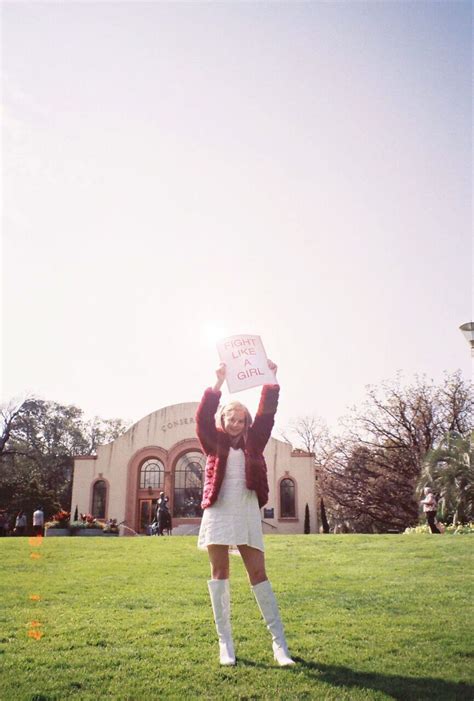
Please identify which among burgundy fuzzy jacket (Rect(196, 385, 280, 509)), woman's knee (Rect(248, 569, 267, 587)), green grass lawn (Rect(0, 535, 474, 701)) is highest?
burgundy fuzzy jacket (Rect(196, 385, 280, 509))

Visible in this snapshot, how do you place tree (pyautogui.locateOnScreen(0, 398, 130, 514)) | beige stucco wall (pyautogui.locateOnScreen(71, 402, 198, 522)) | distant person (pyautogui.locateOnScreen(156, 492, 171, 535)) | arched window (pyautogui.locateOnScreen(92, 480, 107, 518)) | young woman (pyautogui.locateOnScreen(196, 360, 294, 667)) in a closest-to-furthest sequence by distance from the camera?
young woman (pyautogui.locateOnScreen(196, 360, 294, 667)) → distant person (pyautogui.locateOnScreen(156, 492, 171, 535)) → arched window (pyautogui.locateOnScreen(92, 480, 107, 518)) → beige stucco wall (pyautogui.locateOnScreen(71, 402, 198, 522)) → tree (pyautogui.locateOnScreen(0, 398, 130, 514))

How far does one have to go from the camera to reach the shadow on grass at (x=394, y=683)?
351 centimetres

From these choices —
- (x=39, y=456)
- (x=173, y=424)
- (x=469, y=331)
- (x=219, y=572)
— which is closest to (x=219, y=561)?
(x=219, y=572)

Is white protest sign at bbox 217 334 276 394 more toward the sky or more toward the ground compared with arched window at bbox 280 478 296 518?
more toward the sky

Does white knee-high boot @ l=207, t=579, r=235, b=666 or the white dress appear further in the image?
the white dress

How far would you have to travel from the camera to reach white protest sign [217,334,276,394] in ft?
16.7

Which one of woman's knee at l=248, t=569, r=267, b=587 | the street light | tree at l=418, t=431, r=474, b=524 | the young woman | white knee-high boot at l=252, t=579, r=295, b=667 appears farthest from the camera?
tree at l=418, t=431, r=474, b=524

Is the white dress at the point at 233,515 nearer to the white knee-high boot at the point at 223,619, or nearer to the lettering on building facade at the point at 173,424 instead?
the white knee-high boot at the point at 223,619

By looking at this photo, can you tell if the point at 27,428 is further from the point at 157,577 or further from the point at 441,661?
the point at 441,661

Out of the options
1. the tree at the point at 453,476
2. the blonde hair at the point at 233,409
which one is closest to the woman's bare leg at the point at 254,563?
the blonde hair at the point at 233,409

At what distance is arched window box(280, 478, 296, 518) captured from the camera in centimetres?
3325

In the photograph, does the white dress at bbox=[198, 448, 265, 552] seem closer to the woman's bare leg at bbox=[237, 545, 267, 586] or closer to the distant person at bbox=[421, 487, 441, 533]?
the woman's bare leg at bbox=[237, 545, 267, 586]

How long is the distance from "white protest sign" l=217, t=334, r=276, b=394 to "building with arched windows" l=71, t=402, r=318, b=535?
28564 mm

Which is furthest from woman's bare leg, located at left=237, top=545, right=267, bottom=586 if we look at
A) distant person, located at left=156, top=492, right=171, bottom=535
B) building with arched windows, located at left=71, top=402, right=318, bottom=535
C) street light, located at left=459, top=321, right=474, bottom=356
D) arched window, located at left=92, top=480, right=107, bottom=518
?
arched window, located at left=92, top=480, right=107, bottom=518
